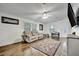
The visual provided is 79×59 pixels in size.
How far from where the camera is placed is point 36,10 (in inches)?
72.0

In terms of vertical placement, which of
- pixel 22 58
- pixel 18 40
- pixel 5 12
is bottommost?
pixel 22 58

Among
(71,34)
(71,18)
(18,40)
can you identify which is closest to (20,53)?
(18,40)

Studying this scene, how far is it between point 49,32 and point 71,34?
488 mm

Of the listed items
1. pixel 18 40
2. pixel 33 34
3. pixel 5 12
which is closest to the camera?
pixel 5 12

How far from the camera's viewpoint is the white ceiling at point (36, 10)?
171cm

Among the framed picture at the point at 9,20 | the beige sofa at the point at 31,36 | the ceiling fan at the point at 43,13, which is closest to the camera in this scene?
the framed picture at the point at 9,20

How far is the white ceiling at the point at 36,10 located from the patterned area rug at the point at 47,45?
20.5 inches

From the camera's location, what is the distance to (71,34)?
1757 millimetres

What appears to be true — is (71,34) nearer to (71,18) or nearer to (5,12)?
(71,18)

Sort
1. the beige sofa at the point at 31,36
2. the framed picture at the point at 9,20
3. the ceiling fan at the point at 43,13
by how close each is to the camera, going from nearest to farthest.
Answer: the framed picture at the point at 9,20 < the ceiling fan at the point at 43,13 < the beige sofa at the point at 31,36

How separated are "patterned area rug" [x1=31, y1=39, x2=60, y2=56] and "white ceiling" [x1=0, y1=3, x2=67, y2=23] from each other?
0.52 metres

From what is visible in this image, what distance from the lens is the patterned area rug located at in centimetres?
199

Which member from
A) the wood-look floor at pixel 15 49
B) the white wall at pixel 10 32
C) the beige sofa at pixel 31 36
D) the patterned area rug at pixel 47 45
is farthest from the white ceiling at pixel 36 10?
the wood-look floor at pixel 15 49

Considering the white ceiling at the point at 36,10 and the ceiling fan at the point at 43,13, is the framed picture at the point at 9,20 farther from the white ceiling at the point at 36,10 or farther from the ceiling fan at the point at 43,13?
the ceiling fan at the point at 43,13
